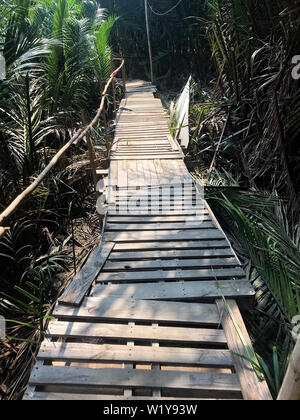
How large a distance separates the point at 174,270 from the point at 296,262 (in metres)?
1.01

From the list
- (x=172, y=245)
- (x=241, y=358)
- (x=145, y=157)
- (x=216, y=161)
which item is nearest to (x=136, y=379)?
(x=241, y=358)

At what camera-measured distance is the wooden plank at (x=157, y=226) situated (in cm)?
321

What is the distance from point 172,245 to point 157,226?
378 millimetres

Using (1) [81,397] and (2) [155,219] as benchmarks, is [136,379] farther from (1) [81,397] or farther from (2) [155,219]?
(2) [155,219]

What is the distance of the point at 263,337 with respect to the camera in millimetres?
2248

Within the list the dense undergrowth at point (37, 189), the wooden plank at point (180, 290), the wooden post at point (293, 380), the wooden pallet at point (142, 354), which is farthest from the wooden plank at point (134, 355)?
the wooden post at point (293, 380)

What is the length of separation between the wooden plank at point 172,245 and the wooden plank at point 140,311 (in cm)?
69

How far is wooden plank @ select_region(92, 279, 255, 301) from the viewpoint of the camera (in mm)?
2301

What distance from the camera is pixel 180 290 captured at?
2.37 metres

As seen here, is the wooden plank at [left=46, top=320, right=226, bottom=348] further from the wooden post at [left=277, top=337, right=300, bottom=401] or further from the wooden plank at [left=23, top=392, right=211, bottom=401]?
the wooden post at [left=277, top=337, right=300, bottom=401]

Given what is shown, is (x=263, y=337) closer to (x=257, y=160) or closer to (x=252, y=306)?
(x=252, y=306)

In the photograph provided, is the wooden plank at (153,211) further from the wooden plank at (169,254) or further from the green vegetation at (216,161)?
the wooden plank at (169,254)

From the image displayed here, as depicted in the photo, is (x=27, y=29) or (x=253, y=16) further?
(x=27, y=29)
